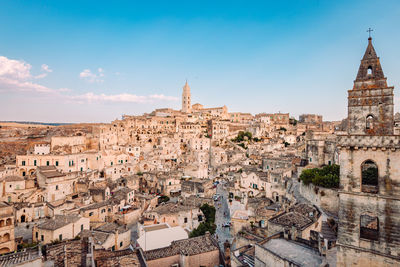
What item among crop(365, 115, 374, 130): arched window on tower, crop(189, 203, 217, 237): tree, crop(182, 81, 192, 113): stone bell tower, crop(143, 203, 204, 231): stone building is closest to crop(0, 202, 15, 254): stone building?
crop(143, 203, 204, 231): stone building

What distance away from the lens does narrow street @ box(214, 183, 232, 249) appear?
76.3ft

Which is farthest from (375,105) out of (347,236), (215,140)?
(215,140)

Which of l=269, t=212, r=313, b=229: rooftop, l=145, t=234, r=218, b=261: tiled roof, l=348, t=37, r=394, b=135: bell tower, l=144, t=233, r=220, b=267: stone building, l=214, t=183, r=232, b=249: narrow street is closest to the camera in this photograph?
l=348, t=37, r=394, b=135: bell tower

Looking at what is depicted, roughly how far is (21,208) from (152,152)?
98.6 feet

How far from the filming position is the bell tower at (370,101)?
10.6m

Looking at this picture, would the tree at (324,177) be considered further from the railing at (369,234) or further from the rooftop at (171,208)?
the rooftop at (171,208)

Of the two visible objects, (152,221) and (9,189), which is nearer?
(152,221)

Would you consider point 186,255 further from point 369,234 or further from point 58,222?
point 58,222

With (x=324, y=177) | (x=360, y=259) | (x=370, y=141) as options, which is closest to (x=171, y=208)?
(x=324, y=177)

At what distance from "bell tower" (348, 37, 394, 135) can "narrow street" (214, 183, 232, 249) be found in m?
15.7

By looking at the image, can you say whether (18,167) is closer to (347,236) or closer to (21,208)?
(21,208)

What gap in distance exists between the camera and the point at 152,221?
23469 millimetres

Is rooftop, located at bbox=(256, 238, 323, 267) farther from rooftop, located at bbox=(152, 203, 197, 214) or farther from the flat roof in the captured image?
rooftop, located at bbox=(152, 203, 197, 214)

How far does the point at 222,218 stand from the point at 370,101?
70.6ft
